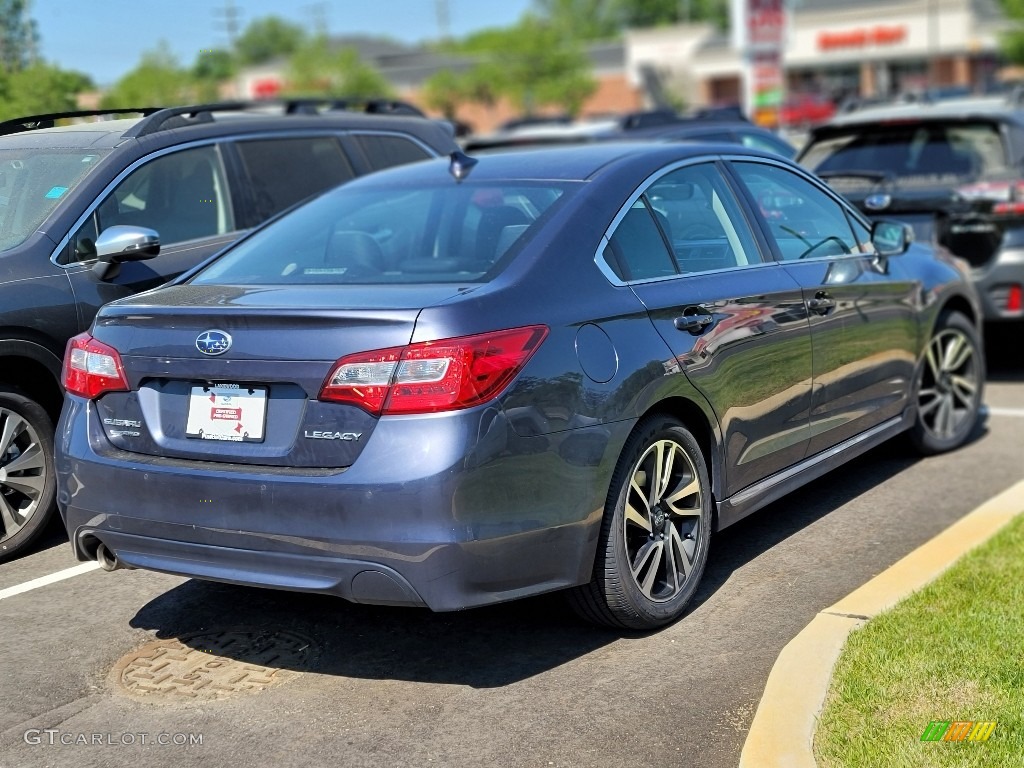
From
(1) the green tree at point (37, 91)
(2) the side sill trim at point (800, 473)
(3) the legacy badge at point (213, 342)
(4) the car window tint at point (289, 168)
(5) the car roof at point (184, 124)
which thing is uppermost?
(1) the green tree at point (37, 91)

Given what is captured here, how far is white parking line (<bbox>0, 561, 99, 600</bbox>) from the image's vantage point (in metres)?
5.59

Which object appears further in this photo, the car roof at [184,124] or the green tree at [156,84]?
the green tree at [156,84]

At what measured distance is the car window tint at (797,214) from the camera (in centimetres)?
589

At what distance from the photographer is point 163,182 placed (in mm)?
6969

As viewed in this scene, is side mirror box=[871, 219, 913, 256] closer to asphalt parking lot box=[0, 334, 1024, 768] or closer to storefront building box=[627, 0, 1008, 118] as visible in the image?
asphalt parking lot box=[0, 334, 1024, 768]

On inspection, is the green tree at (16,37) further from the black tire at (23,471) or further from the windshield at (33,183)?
the black tire at (23,471)

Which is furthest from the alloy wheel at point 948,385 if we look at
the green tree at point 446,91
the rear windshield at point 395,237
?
the green tree at point 446,91

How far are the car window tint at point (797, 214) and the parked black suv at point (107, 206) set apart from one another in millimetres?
2708

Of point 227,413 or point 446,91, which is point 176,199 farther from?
point 446,91

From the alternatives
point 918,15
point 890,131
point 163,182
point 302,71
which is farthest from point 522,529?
point 918,15

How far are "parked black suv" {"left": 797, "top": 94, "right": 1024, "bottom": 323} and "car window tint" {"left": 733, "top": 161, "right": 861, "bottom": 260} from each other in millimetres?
2400

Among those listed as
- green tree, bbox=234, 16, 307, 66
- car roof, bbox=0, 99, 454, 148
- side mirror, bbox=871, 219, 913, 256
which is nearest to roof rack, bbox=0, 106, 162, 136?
car roof, bbox=0, 99, 454, 148

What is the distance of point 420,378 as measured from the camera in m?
4.10

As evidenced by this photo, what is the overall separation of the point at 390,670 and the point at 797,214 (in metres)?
2.83
